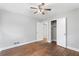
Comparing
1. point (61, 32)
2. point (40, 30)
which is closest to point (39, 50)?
point (40, 30)

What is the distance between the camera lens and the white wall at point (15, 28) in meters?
1.47

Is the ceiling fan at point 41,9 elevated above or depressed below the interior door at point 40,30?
above

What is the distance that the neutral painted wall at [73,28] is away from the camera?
1.48 metres

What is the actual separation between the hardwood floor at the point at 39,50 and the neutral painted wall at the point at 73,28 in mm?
152

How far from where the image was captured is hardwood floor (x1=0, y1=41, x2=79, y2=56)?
147cm

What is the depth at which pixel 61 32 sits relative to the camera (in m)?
1.63

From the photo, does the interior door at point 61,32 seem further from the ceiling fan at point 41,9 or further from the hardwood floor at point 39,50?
the ceiling fan at point 41,9

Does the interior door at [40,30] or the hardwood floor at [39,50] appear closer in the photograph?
the hardwood floor at [39,50]

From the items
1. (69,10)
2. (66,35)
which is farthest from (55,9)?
(66,35)

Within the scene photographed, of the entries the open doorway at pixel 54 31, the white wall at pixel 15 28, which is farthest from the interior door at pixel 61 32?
the white wall at pixel 15 28

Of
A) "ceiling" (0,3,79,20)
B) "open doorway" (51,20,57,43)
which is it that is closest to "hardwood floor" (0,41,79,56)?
"open doorway" (51,20,57,43)

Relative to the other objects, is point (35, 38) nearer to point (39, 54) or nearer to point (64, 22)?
point (39, 54)

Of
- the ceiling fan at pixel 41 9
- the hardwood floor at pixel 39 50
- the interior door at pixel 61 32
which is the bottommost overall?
the hardwood floor at pixel 39 50

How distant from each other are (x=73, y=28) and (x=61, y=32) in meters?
0.24
